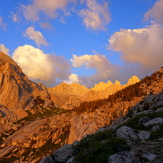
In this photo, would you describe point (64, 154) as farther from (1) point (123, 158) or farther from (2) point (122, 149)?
(1) point (123, 158)

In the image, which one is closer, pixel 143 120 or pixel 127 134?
pixel 127 134

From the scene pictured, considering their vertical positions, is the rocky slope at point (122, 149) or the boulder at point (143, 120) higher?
the boulder at point (143, 120)

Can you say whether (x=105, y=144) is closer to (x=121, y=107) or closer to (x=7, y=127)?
(x=121, y=107)

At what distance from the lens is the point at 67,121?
428ft

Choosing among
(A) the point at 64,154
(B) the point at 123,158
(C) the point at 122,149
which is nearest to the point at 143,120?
(C) the point at 122,149

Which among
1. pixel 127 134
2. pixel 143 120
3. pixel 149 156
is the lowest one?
pixel 149 156

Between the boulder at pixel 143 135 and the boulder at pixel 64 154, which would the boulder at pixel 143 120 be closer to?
the boulder at pixel 143 135

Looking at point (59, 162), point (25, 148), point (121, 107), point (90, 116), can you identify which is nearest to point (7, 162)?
point (25, 148)

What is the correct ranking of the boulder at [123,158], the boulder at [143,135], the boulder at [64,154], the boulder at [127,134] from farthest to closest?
the boulder at [64,154]
the boulder at [127,134]
the boulder at [143,135]
the boulder at [123,158]

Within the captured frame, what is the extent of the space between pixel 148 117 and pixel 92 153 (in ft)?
45.9

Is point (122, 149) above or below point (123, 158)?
above

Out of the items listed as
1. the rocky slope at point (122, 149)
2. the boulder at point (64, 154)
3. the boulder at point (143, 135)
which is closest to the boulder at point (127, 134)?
the rocky slope at point (122, 149)

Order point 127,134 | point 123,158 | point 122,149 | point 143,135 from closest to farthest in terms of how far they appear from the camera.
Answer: point 123,158 → point 122,149 → point 143,135 → point 127,134

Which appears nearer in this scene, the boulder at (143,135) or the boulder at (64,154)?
the boulder at (143,135)
